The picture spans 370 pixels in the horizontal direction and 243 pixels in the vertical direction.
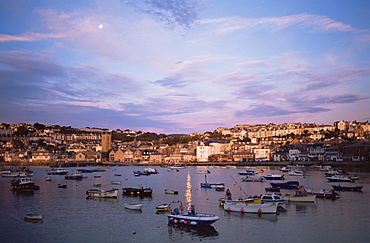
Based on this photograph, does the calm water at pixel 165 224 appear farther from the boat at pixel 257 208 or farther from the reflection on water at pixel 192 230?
the boat at pixel 257 208

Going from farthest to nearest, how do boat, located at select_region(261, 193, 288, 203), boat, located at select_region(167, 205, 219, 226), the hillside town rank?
the hillside town
boat, located at select_region(261, 193, 288, 203)
boat, located at select_region(167, 205, 219, 226)

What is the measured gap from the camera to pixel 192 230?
20.0 m

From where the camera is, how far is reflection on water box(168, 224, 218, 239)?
19234 mm

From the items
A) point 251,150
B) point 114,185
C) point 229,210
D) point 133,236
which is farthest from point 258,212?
point 251,150

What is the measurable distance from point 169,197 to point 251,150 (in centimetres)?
9692

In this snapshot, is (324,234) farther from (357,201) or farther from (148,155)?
(148,155)

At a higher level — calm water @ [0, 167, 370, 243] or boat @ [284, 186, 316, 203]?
boat @ [284, 186, 316, 203]

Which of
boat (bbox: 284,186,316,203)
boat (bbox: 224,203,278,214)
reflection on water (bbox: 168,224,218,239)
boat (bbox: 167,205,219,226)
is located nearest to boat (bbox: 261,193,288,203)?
boat (bbox: 224,203,278,214)

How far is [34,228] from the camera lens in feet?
67.6

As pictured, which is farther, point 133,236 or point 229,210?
point 229,210

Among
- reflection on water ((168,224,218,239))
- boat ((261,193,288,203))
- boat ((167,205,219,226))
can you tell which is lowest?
reflection on water ((168,224,218,239))

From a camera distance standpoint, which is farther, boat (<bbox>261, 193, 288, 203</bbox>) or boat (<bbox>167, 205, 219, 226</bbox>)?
boat (<bbox>261, 193, 288, 203</bbox>)

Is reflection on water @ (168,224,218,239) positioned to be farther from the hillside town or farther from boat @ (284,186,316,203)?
the hillside town

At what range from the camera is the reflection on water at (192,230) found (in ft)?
63.1
